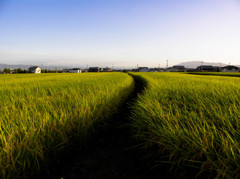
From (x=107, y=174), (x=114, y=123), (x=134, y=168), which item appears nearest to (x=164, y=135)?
(x=134, y=168)

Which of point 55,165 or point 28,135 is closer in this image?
point 28,135

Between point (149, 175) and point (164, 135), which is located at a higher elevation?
point (164, 135)

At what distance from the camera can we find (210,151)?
3.59 feet

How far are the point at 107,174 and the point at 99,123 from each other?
119cm

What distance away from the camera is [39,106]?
236 cm

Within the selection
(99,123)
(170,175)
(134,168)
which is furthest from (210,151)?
(99,123)

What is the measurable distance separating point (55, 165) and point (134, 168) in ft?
3.37

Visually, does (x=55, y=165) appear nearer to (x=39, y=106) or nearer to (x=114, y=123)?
(x=39, y=106)

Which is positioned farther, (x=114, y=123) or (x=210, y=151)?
(x=114, y=123)

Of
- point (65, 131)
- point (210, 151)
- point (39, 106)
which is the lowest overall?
point (65, 131)

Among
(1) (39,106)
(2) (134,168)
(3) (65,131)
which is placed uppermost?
(1) (39,106)

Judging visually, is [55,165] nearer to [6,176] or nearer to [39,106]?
[6,176]

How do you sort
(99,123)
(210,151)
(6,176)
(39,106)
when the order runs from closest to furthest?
(210,151) → (6,176) → (39,106) → (99,123)

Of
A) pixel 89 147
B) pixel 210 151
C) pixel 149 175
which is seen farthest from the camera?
pixel 89 147
